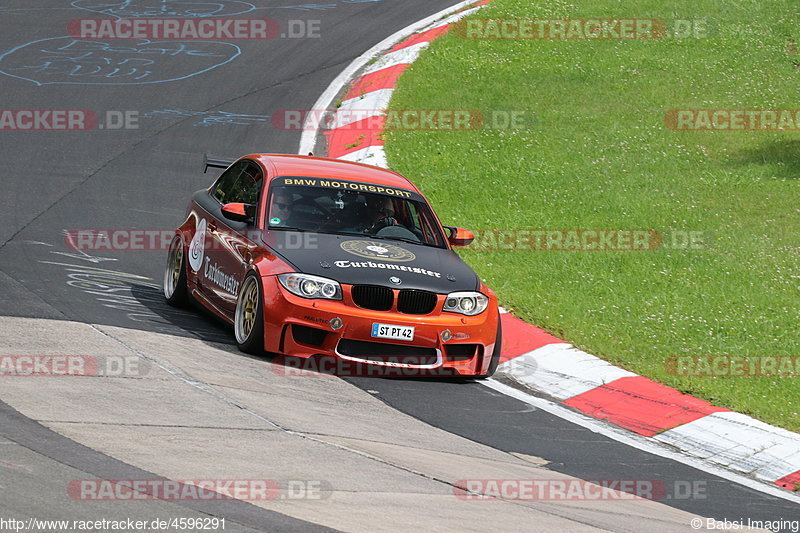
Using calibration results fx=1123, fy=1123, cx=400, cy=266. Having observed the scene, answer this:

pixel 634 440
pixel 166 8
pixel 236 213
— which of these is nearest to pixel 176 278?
pixel 236 213

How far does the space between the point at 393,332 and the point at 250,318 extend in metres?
1.15

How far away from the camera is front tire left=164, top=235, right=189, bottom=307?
1027 centimetres

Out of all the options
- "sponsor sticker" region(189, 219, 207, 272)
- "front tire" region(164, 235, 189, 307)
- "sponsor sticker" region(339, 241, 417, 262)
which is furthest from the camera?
"front tire" region(164, 235, 189, 307)

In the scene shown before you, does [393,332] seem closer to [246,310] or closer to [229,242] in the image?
[246,310]

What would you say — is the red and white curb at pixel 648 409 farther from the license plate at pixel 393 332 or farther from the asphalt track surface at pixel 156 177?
the license plate at pixel 393 332

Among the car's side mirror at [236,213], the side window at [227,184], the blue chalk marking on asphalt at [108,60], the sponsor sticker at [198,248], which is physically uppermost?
the blue chalk marking on asphalt at [108,60]

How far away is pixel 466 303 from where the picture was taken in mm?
8914

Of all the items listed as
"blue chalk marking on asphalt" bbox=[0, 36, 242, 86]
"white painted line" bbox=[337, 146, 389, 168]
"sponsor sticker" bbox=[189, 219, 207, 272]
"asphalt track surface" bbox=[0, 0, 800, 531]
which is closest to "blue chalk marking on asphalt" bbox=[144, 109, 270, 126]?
"asphalt track surface" bbox=[0, 0, 800, 531]

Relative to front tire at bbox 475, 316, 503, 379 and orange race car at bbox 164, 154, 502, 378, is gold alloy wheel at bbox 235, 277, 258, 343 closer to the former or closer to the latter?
orange race car at bbox 164, 154, 502, 378

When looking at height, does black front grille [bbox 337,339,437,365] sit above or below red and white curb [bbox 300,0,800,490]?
above

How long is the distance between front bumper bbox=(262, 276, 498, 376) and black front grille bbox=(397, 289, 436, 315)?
0.18 feet

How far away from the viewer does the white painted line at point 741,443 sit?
25.0 feet

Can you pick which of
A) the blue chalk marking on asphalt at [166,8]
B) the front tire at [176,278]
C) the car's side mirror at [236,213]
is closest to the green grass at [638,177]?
the car's side mirror at [236,213]

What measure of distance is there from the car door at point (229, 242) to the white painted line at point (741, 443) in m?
3.60
